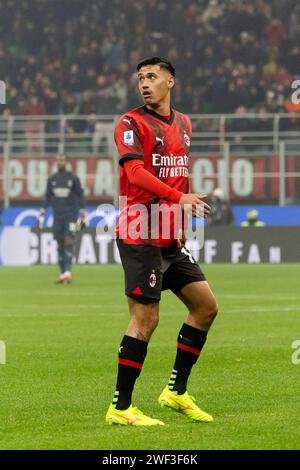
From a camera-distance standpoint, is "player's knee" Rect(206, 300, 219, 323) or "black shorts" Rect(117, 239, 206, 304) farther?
"player's knee" Rect(206, 300, 219, 323)

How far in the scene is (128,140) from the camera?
7777 mm

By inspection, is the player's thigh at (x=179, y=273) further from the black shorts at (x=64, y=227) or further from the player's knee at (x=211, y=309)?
the black shorts at (x=64, y=227)

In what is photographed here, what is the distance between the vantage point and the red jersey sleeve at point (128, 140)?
774 centimetres

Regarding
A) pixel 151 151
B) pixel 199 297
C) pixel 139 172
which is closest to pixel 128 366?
pixel 199 297

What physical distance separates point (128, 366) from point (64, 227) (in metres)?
16.3

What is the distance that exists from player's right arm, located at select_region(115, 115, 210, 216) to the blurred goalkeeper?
610 inches

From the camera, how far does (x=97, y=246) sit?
2975cm

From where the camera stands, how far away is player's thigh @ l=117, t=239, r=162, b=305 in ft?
25.4

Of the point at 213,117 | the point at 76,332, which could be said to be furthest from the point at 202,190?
the point at 76,332

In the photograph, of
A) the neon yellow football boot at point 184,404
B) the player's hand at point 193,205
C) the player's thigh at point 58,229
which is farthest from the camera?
the player's thigh at point 58,229

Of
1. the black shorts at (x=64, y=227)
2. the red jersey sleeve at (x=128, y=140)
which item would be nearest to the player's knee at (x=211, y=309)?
the red jersey sleeve at (x=128, y=140)

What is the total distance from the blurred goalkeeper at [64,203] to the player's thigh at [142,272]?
1544 cm

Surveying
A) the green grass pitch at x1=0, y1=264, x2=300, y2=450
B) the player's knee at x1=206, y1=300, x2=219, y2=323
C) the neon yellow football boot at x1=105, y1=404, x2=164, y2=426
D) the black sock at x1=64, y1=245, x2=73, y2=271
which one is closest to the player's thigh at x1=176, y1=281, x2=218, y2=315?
the player's knee at x1=206, y1=300, x2=219, y2=323

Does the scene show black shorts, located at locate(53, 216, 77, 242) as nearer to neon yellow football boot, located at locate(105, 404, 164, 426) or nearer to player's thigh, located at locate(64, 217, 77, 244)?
player's thigh, located at locate(64, 217, 77, 244)
